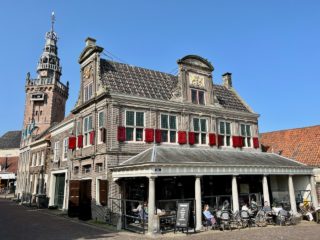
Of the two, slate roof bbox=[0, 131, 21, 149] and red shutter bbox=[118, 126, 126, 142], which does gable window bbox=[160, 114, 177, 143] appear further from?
slate roof bbox=[0, 131, 21, 149]

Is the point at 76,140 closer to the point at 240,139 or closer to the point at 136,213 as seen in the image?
the point at 136,213

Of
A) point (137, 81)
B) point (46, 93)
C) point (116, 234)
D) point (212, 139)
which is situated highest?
point (46, 93)

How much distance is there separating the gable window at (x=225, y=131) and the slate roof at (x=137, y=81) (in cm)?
180

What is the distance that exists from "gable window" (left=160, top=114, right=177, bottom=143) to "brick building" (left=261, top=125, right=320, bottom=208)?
1339cm

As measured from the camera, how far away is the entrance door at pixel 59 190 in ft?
86.4

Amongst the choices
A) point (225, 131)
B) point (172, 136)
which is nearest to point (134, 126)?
point (172, 136)

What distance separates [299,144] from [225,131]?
999 centimetres

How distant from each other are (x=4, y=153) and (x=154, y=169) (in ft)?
215

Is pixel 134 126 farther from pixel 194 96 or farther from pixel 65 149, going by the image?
pixel 65 149

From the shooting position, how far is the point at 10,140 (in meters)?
71.4

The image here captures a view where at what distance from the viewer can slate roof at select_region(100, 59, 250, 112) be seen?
20.4 metres

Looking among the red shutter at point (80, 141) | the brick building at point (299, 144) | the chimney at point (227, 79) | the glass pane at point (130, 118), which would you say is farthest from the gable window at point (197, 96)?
the brick building at point (299, 144)

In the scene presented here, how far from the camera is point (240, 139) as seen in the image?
24344mm

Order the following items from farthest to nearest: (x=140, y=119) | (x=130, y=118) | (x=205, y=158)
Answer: (x=140, y=119) < (x=130, y=118) < (x=205, y=158)
